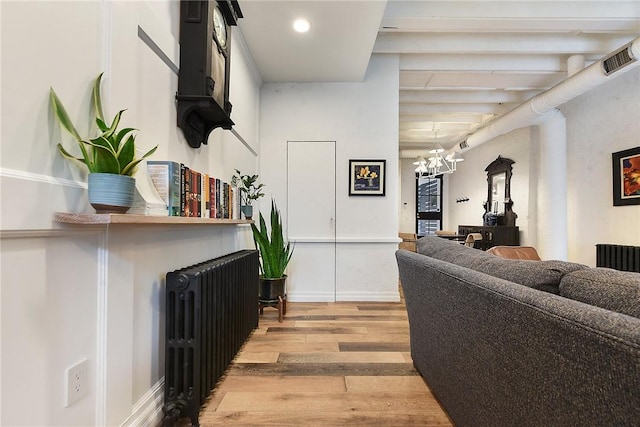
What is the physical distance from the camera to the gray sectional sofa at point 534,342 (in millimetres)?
609

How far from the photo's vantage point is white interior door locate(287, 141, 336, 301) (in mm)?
3908

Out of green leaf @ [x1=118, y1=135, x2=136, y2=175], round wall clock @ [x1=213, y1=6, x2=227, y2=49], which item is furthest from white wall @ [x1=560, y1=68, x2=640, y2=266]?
green leaf @ [x1=118, y1=135, x2=136, y2=175]

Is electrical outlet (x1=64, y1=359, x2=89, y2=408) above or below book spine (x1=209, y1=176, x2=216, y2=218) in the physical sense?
below

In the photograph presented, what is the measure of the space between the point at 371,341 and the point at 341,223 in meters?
1.62

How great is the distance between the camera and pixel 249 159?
3445 millimetres

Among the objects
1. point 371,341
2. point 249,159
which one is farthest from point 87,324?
point 249,159

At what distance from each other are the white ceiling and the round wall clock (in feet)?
2.10

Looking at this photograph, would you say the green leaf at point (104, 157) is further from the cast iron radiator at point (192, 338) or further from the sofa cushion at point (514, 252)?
the sofa cushion at point (514, 252)

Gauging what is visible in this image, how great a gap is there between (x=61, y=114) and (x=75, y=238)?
0.39 metres

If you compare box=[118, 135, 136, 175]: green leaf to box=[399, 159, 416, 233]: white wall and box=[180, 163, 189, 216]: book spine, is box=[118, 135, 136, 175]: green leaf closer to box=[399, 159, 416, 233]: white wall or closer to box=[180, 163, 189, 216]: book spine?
box=[180, 163, 189, 216]: book spine

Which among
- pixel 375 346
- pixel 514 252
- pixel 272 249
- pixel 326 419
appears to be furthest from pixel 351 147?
pixel 326 419

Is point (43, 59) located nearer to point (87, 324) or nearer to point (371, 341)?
point (87, 324)

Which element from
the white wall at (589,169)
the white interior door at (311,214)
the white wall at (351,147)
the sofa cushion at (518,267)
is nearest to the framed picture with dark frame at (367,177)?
the white wall at (351,147)

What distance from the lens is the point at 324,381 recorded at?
1937 millimetres
